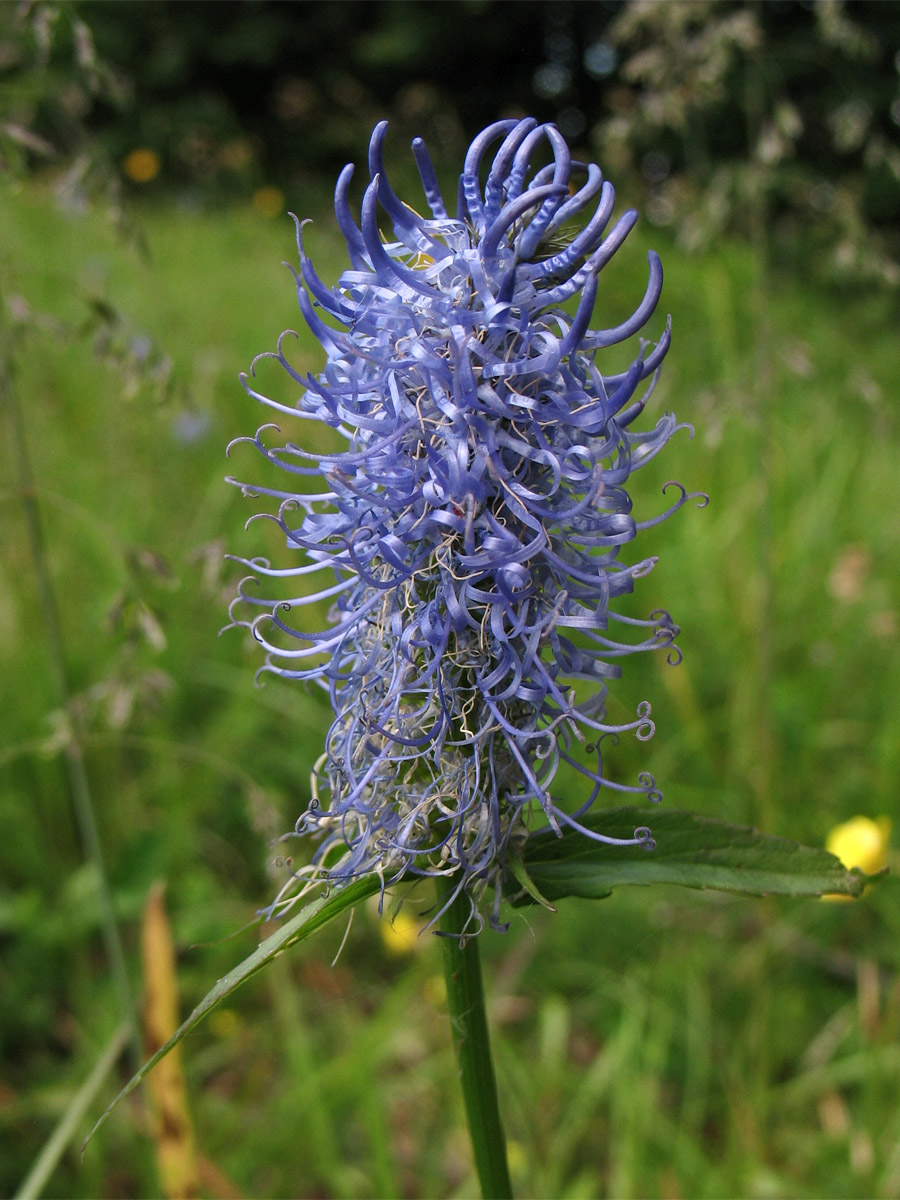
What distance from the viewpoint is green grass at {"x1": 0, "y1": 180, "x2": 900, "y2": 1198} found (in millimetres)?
2098

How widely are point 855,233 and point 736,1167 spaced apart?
204cm

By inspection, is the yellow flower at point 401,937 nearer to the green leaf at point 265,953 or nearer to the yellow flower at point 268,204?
the green leaf at point 265,953

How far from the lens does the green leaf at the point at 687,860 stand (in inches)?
40.1

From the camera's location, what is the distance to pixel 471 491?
3.01 feet

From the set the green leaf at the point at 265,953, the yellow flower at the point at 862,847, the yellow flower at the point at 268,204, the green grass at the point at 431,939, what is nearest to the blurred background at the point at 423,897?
the green grass at the point at 431,939

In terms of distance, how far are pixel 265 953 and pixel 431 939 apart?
5.40 feet

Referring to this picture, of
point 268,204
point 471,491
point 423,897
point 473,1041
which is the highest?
point 268,204

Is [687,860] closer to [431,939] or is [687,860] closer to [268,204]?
[431,939]

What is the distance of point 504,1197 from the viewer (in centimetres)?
108

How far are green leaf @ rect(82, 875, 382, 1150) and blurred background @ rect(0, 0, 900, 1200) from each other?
470 millimetres

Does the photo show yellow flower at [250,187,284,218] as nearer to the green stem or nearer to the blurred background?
the blurred background

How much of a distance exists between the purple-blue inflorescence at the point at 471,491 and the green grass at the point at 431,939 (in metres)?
0.50

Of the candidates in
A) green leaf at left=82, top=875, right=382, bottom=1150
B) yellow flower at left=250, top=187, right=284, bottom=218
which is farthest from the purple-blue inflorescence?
yellow flower at left=250, top=187, right=284, bottom=218

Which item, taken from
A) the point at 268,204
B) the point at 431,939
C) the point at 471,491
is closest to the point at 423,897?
the point at 431,939
